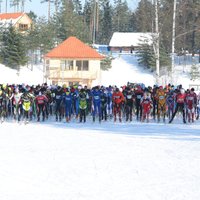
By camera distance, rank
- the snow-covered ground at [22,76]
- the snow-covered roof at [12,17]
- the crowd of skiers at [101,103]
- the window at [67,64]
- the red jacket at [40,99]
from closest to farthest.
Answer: the crowd of skiers at [101,103]
the red jacket at [40,99]
the window at [67,64]
the snow-covered ground at [22,76]
the snow-covered roof at [12,17]

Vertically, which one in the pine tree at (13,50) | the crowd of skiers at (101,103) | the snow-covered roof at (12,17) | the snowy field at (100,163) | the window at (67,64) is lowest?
the snowy field at (100,163)

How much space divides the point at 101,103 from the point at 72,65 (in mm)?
27378

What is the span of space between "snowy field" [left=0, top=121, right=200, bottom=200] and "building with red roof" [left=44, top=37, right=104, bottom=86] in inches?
1086

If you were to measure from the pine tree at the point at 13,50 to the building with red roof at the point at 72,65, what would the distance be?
5.56 m

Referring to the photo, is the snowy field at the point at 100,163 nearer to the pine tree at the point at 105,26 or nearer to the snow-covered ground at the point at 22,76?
the snow-covered ground at the point at 22,76

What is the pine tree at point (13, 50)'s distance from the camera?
5486 centimetres

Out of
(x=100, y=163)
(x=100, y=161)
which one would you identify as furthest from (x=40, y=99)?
(x=100, y=163)

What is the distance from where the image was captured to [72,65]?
4959 cm

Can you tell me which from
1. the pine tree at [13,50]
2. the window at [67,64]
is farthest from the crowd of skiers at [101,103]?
the pine tree at [13,50]

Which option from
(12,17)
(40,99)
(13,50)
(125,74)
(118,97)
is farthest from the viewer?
(12,17)

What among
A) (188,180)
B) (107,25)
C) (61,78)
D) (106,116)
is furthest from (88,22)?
(188,180)

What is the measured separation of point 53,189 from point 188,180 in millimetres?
2942

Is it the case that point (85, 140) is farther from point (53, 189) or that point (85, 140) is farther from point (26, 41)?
point (26, 41)

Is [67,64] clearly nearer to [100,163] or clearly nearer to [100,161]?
[100,161]
